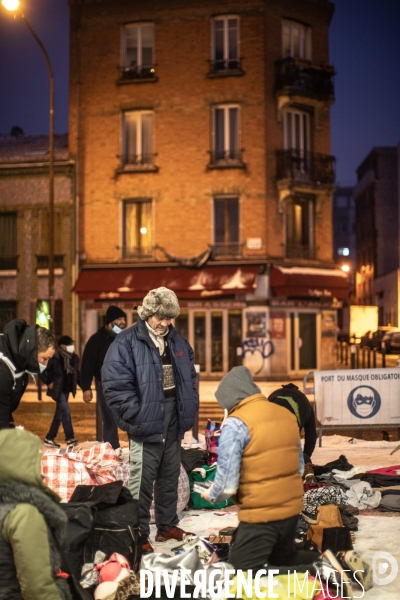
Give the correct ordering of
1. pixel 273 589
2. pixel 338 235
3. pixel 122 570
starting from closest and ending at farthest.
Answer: pixel 273 589 < pixel 122 570 < pixel 338 235

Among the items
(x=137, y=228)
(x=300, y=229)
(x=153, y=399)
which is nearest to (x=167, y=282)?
(x=137, y=228)

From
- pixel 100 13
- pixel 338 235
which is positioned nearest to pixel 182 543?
pixel 100 13

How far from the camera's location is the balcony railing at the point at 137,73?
26.0m

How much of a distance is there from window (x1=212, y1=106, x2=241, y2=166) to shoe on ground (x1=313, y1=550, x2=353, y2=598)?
2143 cm

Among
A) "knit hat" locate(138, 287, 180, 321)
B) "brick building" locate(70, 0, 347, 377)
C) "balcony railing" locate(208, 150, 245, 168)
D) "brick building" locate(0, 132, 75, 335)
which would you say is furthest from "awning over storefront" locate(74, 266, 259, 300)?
"knit hat" locate(138, 287, 180, 321)

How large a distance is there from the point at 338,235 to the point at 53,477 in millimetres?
108235

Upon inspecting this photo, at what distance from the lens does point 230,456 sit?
14.5 ft

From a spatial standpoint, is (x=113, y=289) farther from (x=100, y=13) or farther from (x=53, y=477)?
(x=53, y=477)

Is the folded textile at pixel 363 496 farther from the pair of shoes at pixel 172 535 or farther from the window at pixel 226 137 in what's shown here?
the window at pixel 226 137

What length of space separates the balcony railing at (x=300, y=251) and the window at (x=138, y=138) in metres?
5.85

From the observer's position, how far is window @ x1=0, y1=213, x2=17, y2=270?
2644 centimetres

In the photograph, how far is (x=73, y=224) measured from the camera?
1024 inches

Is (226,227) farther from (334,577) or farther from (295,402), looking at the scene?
(334,577)

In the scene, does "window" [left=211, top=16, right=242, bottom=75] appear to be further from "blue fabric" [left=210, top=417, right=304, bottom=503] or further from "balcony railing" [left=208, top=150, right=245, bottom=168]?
"blue fabric" [left=210, top=417, right=304, bottom=503]
